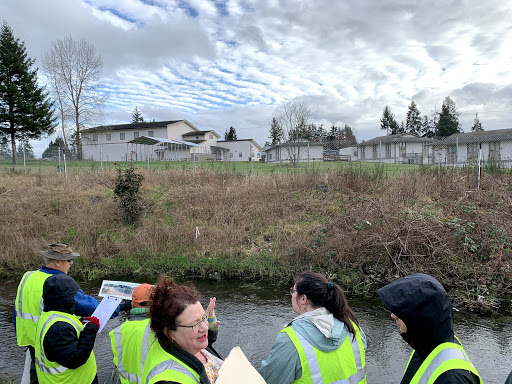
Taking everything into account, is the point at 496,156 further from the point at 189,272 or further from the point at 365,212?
the point at 189,272

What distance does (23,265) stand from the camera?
1073 centimetres

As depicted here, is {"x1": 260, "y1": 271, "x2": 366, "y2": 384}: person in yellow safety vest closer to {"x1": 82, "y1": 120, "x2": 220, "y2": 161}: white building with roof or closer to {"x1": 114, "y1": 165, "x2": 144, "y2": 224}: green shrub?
{"x1": 114, "y1": 165, "x2": 144, "y2": 224}: green shrub

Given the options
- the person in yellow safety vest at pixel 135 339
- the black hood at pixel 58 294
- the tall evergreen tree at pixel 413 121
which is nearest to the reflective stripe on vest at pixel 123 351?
the person in yellow safety vest at pixel 135 339

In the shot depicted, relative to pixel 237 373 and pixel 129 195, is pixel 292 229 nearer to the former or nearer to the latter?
pixel 129 195

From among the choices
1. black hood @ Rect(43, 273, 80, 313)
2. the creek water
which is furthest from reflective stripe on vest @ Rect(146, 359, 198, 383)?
the creek water

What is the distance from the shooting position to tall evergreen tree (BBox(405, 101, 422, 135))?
8275 centimetres

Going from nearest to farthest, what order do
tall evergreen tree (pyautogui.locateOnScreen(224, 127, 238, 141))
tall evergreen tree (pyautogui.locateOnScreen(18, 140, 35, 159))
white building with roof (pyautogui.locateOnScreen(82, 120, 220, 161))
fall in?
tall evergreen tree (pyautogui.locateOnScreen(18, 140, 35, 159))
white building with roof (pyautogui.locateOnScreen(82, 120, 220, 161))
tall evergreen tree (pyautogui.locateOnScreen(224, 127, 238, 141))

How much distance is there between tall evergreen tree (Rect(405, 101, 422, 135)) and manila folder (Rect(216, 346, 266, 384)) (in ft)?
295

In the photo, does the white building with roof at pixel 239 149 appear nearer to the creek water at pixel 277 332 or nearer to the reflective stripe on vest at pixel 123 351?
the creek water at pixel 277 332

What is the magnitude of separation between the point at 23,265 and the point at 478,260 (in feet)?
42.8

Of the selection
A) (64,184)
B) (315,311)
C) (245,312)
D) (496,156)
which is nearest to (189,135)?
(64,184)

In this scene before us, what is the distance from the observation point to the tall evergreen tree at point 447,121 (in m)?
67.2

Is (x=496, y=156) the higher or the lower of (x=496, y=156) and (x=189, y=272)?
the higher

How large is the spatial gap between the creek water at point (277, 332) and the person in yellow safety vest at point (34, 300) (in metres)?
1.74
